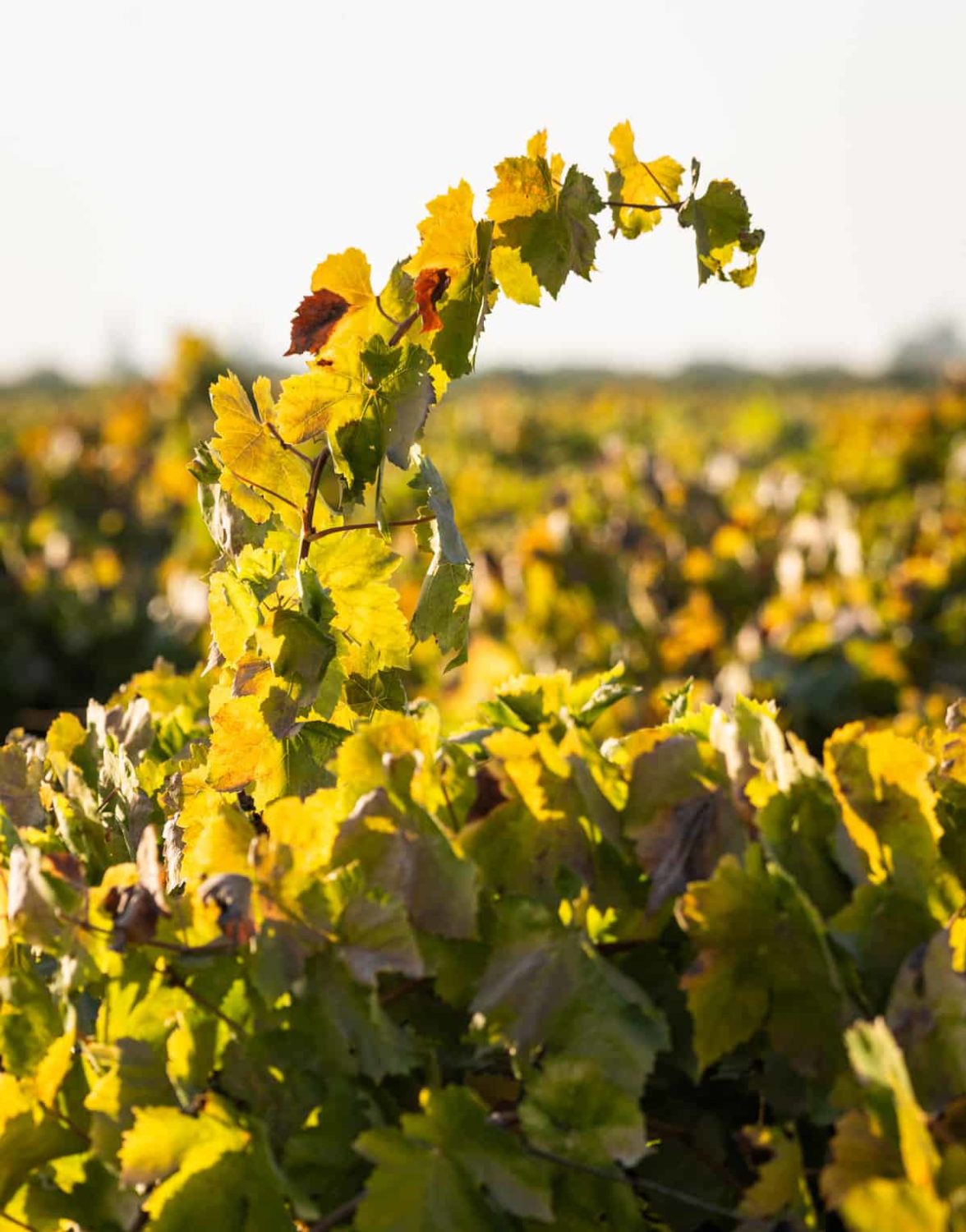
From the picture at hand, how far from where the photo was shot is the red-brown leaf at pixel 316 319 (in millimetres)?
1786

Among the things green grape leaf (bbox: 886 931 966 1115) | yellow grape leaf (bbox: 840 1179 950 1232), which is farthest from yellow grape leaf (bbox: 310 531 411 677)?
yellow grape leaf (bbox: 840 1179 950 1232)

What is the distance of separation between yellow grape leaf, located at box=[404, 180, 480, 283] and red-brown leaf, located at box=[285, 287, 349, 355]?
0.12m

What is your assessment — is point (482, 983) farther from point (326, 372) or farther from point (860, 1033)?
point (326, 372)

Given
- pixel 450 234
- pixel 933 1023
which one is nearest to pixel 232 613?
pixel 450 234

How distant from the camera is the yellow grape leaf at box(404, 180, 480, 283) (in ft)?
5.77

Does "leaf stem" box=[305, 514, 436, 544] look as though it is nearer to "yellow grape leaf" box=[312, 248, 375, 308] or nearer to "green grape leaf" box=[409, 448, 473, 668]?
"green grape leaf" box=[409, 448, 473, 668]

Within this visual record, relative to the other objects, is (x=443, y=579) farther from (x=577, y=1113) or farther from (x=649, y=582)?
(x=649, y=582)

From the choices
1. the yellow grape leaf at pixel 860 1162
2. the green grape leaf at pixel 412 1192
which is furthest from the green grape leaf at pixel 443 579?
the yellow grape leaf at pixel 860 1162

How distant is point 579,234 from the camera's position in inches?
71.7

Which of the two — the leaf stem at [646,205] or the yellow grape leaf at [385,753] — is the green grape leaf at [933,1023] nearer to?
the yellow grape leaf at [385,753]

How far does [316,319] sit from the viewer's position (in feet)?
5.89

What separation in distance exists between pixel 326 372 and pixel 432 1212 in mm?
1021

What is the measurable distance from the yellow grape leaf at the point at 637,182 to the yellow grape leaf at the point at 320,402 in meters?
0.44

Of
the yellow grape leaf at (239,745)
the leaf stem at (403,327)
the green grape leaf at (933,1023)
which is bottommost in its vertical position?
the green grape leaf at (933,1023)
